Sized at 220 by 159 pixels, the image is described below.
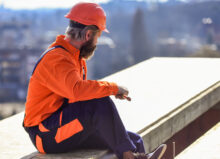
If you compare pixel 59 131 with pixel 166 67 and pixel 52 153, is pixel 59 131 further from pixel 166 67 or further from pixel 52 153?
pixel 166 67

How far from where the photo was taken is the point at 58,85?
2270 millimetres

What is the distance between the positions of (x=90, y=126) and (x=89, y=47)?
455mm

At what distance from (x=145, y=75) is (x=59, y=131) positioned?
126 inches

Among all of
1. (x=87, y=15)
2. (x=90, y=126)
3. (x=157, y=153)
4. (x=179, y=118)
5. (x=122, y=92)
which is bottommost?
(x=179, y=118)

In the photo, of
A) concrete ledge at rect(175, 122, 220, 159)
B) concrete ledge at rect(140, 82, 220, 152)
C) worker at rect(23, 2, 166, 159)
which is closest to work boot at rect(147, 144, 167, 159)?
worker at rect(23, 2, 166, 159)

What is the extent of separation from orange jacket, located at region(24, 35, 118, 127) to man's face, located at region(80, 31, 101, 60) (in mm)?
36

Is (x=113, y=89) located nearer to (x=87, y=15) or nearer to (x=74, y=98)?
(x=74, y=98)

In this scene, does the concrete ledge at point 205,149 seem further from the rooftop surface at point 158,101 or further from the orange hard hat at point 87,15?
the orange hard hat at point 87,15

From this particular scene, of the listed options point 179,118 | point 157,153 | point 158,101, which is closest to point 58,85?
point 157,153

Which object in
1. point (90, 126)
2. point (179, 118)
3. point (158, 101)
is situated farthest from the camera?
point (158, 101)

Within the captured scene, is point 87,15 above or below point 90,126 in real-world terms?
above

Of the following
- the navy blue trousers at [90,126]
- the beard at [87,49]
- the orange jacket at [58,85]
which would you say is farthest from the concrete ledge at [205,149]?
the beard at [87,49]

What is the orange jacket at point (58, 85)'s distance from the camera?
2.24m

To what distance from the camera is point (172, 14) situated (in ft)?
403
